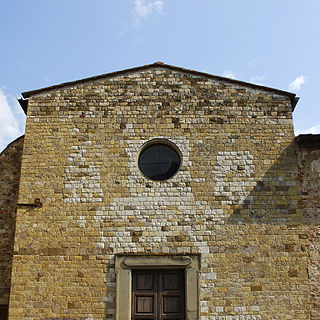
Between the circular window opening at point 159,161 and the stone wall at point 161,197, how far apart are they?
0.71 ft

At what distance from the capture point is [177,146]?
356 inches

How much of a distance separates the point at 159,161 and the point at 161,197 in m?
0.91

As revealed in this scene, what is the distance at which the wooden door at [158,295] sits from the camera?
Answer: 8094 mm

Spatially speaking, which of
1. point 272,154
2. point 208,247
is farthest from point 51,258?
point 272,154

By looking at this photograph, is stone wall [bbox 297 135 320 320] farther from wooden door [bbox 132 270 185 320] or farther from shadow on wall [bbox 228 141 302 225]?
wooden door [bbox 132 270 185 320]

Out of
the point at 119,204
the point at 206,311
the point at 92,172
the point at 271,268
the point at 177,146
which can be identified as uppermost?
the point at 177,146

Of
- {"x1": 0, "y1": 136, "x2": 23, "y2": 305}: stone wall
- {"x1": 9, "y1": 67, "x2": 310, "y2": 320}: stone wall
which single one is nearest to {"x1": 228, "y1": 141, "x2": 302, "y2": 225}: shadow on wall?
{"x1": 9, "y1": 67, "x2": 310, "y2": 320}: stone wall

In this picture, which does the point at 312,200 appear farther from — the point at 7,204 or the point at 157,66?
the point at 7,204

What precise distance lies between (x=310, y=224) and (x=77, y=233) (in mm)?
5024

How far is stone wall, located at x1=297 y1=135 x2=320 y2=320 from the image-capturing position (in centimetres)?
818

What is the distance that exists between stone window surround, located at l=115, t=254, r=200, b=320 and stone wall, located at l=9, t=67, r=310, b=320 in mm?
134

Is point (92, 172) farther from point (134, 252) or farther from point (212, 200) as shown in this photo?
point (212, 200)

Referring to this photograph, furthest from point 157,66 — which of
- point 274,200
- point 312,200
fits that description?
point 312,200

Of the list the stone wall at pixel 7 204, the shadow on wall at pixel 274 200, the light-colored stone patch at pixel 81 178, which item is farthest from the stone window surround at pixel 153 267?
the stone wall at pixel 7 204
